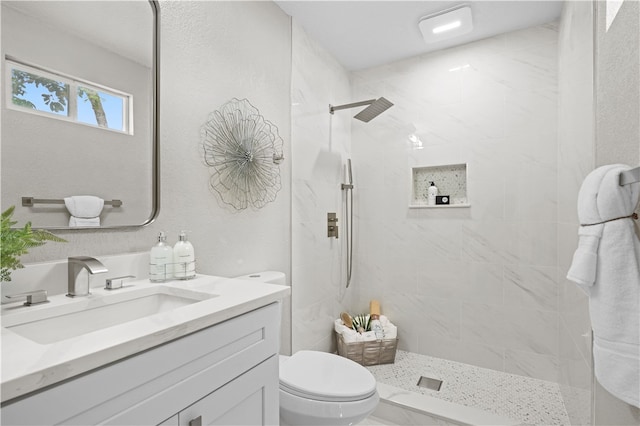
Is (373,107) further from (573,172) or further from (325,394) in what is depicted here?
(325,394)

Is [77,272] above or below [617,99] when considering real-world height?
below

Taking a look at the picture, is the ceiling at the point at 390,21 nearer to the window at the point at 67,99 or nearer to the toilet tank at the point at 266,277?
the window at the point at 67,99

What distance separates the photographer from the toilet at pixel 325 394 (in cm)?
132

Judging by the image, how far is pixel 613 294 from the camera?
0.94 m

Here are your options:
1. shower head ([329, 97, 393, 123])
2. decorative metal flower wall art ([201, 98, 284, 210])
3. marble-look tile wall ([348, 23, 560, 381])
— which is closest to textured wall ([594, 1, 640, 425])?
marble-look tile wall ([348, 23, 560, 381])

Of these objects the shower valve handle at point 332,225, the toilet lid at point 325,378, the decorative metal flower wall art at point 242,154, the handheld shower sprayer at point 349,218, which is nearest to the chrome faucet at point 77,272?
the decorative metal flower wall art at point 242,154

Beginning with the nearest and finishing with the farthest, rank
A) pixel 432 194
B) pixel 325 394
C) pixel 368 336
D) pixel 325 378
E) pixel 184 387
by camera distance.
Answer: pixel 184 387 < pixel 325 394 < pixel 325 378 < pixel 368 336 < pixel 432 194

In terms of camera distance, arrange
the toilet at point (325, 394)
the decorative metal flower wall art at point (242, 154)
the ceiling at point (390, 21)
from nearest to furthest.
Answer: the toilet at point (325, 394) → the decorative metal flower wall art at point (242, 154) → the ceiling at point (390, 21)

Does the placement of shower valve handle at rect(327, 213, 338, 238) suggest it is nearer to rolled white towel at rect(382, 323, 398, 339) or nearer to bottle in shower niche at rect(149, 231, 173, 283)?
rolled white towel at rect(382, 323, 398, 339)

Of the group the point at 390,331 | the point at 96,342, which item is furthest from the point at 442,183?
the point at 96,342

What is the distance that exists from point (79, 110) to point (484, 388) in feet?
8.14

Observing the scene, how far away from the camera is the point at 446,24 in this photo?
215cm

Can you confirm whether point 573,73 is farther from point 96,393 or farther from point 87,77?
point 96,393

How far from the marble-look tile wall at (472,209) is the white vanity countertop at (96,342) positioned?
71.2 inches
